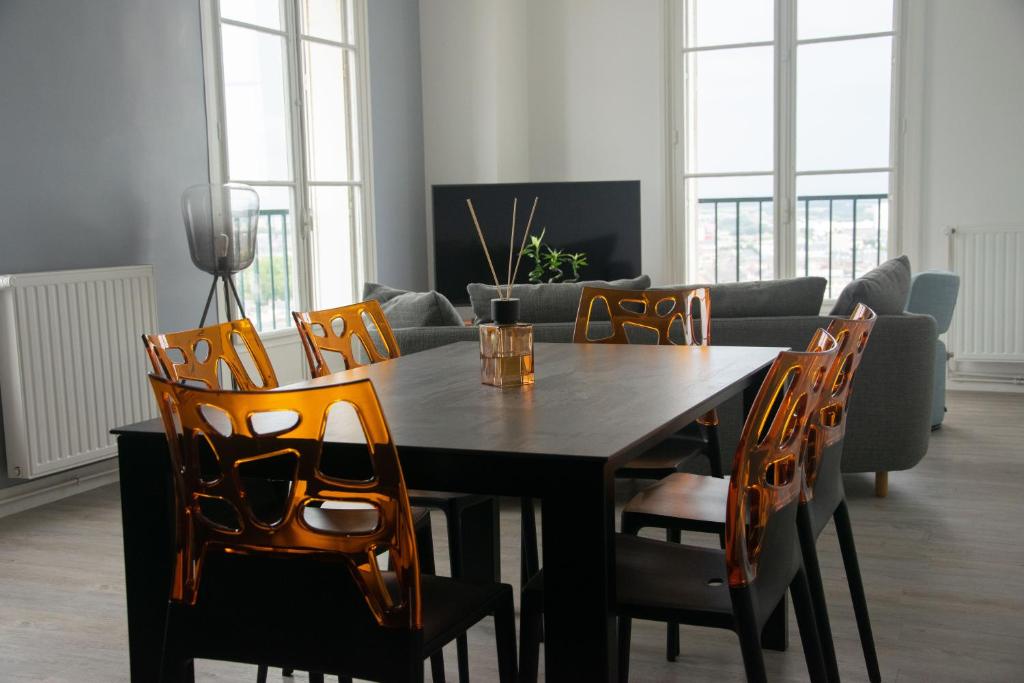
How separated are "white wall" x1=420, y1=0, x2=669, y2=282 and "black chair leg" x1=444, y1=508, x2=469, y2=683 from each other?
5210 mm

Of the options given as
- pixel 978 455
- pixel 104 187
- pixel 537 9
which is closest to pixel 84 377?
pixel 104 187

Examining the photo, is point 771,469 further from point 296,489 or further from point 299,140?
point 299,140

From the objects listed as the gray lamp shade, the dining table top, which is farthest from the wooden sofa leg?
the gray lamp shade

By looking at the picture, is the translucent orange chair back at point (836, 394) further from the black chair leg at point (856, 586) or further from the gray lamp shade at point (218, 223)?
the gray lamp shade at point (218, 223)

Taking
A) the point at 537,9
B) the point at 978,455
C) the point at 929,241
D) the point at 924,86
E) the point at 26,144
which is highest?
the point at 537,9

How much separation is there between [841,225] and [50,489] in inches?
210

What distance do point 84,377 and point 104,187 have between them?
898mm

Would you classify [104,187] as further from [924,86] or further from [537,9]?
[924,86]

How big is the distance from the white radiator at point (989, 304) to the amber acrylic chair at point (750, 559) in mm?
5206

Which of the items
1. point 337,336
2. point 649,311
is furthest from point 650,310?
point 337,336

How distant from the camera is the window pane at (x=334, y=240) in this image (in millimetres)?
6691

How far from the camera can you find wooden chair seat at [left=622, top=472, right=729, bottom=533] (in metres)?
2.26

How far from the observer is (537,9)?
26.3ft

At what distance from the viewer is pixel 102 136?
4914mm
